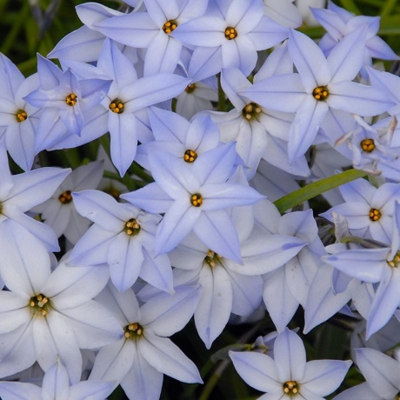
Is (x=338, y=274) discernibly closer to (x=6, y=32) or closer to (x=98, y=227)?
(x=98, y=227)

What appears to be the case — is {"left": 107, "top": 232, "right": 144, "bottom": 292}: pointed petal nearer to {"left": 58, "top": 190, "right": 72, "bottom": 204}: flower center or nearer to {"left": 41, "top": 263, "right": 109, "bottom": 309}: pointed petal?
{"left": 41, "top": 263, "right": 109, "bottom": 309}: pointed petal

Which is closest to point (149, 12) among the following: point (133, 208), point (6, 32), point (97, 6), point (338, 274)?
point (97, 6)

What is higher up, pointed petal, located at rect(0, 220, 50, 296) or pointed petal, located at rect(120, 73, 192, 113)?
pointed petal, located at rect(120, 73, 192, 113)

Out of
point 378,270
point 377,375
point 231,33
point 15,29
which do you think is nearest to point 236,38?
point 231,33

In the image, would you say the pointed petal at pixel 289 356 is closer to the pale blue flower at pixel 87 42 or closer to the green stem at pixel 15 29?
the pale blue flower at pixel 87 42

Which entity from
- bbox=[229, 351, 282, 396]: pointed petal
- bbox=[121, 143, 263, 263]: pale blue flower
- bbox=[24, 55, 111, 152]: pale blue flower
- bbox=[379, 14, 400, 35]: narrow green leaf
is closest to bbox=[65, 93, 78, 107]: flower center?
bbox=[24, 55, 111, 152]: pale blue flower

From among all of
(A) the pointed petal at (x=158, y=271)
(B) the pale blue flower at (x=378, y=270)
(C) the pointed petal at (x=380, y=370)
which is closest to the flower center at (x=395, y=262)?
(B) the pale blue flower at (x=378, y=270)
